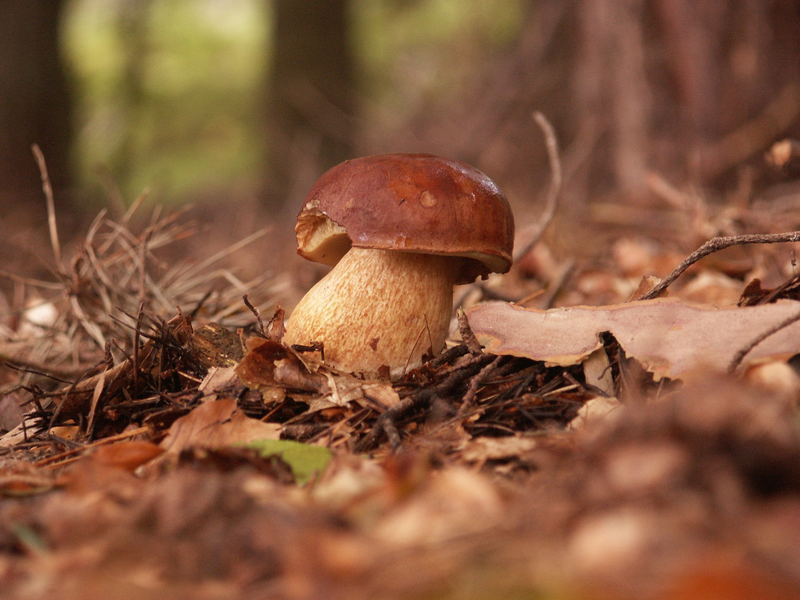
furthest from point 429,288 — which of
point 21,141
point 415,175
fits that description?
point 21,141

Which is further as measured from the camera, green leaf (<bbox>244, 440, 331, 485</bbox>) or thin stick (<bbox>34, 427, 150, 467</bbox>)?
thin stick (<bbox>34, 427, 150, 467</bbox>)

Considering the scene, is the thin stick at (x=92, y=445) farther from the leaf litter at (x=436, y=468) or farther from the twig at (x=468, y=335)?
the twig at (x=468, y=335)

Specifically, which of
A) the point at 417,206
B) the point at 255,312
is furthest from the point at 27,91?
the point at 417,206

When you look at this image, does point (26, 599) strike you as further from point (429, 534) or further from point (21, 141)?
point (21, 141)

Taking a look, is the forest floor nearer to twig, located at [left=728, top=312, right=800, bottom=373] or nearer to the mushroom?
twig, located at [left=728, top=312, right=800, bottom=373]

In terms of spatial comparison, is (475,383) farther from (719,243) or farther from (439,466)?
(719,243)

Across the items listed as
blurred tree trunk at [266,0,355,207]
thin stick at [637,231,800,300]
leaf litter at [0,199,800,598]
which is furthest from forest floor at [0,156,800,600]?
blurred tree trunk at [266,0,355,207]

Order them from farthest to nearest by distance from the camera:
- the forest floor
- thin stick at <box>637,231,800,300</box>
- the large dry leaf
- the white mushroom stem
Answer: the white mushroom stem
thin stick at <box>637,231,800,300</box>
the large dry leaf
the forest floor
